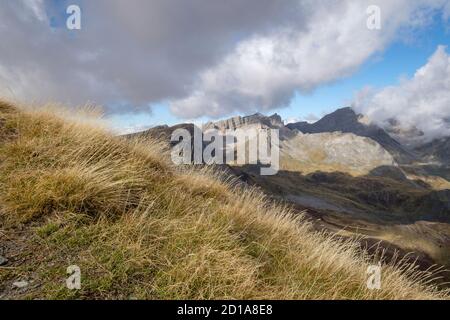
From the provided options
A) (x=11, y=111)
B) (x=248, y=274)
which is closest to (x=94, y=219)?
(x=248, y=274)

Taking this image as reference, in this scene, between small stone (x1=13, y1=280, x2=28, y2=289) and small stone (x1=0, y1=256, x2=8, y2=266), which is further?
small stone (x1=0, y1=256, x2=8, y2=266)

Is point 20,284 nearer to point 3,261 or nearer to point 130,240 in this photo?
point 3,261

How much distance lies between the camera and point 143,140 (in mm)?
10320

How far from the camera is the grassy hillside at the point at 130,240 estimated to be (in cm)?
484

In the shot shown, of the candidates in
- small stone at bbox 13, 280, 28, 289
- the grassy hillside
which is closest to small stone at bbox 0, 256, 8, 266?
the grassy hillside

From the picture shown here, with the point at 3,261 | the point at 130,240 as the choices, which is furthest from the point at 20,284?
the point at 130,240

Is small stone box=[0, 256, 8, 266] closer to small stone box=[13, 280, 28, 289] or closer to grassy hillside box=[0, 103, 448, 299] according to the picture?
grassy hillside box=[0, 103, 448, 299]

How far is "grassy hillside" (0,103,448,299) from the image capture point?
190 inches

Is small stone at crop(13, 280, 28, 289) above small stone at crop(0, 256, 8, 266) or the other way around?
the other way around

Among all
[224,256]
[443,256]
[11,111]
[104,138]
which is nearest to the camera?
[224,256]

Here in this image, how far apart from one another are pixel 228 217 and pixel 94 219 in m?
2.61

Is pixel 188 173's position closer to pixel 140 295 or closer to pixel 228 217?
pixel 228 217

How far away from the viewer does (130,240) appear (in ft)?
17.9
